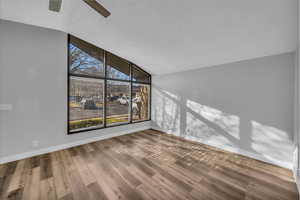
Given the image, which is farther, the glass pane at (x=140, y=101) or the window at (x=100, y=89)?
the glass pane at (x=140, y=101)

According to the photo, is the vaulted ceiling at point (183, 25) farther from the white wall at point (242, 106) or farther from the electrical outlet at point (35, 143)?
the electrical outlet at point (35, 143)

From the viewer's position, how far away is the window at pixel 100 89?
3443mm

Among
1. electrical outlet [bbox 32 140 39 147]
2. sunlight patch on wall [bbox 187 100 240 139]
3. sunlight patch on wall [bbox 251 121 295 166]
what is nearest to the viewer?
sunlight patch on wall [bbox 251 121 295 166]

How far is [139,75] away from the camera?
491 centimetres

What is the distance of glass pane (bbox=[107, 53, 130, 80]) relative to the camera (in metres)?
4.06

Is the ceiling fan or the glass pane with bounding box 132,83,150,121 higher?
the ceiling fan

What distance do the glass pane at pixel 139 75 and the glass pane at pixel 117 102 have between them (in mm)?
452

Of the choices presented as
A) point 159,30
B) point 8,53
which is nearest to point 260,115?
point 159,30

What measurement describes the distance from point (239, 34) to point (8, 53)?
4.58m

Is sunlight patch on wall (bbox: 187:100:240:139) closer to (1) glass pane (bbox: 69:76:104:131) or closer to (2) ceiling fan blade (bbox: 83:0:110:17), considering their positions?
(1) glass pane (bbox: 69:76:104:131)

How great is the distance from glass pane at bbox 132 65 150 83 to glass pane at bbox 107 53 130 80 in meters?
0.26

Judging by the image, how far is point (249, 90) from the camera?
283cm

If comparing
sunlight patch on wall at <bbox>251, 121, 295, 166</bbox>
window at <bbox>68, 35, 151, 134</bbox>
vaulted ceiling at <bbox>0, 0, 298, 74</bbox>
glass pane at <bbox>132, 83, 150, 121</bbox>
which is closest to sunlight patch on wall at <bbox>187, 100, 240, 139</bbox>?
sunlight patch on wall at <bbox>251, 121, 295, 166</bbox>

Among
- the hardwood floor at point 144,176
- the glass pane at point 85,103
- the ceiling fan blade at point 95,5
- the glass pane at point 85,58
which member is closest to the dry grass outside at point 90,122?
the glass pane at point 85,103
